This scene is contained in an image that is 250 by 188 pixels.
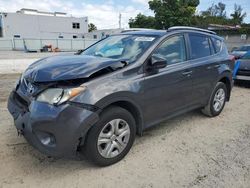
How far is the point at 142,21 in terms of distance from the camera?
4059 cm

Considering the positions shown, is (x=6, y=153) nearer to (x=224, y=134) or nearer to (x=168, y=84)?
(x=168, y=84)

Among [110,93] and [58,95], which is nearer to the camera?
[58,95]

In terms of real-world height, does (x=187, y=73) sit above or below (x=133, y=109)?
above

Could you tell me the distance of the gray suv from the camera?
A: 2.79 meters

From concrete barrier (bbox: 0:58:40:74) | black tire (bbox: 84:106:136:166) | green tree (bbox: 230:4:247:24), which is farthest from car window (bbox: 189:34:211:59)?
green tree (bbox: 230:4:247:24)

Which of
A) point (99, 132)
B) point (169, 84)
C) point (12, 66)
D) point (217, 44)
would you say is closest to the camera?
point (99, 132)

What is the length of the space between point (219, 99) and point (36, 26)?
49.9 meters

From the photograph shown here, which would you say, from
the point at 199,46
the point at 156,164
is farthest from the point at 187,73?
the point at 156,164

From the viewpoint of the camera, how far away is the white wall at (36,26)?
47.2m

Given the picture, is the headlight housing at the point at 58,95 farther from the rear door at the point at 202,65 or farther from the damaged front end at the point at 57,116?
the rear door at the point at 202,65

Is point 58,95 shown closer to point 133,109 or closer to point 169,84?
point 133,109

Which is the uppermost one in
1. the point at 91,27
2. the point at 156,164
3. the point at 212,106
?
the point at 91,27

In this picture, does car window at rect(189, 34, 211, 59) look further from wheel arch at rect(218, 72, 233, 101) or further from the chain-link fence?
the chain-link fence

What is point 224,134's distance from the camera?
4.34 meters
